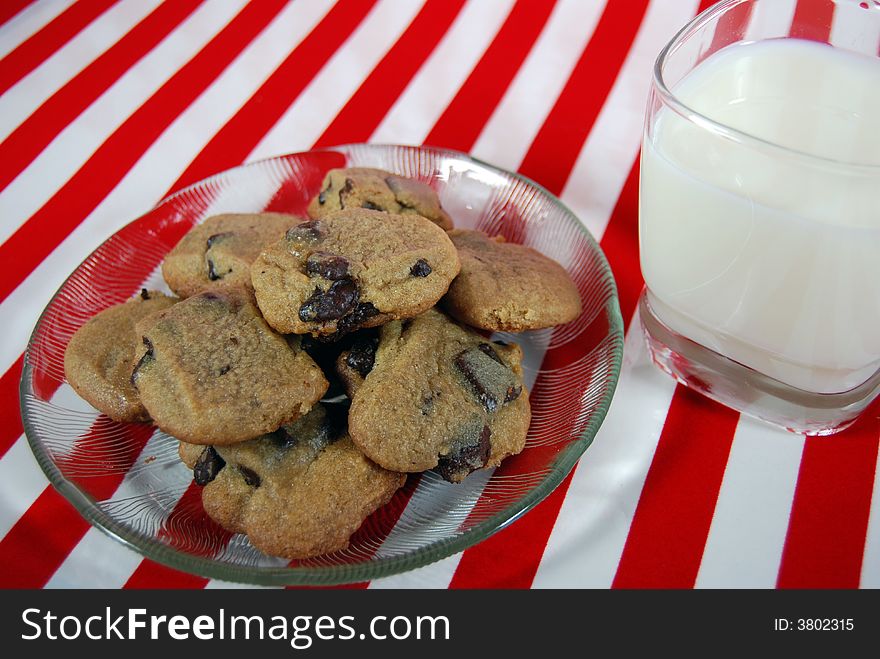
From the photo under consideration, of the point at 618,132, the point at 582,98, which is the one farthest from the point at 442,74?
the point at 618,132

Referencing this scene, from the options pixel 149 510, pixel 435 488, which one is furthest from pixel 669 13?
pixel 149 510

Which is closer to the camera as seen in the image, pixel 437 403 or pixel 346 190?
pixel 437 403

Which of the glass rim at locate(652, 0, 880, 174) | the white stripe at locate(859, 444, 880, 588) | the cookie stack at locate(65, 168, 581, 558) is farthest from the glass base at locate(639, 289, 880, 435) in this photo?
the glass rim at locate(652, 0, 880, 174)

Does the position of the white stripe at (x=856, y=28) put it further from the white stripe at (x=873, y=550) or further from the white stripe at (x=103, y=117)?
the white stripe at (x=103, y=117)

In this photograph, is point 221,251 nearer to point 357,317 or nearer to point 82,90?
point 357,317

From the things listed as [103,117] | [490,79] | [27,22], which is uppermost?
[27,22]

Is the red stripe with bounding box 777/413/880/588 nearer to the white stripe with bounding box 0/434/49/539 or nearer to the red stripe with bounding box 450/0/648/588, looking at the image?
the red stripe with bounding box 450/0/648/588

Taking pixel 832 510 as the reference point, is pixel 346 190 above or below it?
above
